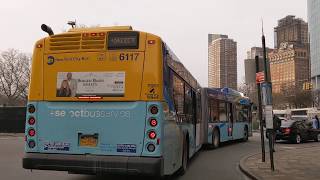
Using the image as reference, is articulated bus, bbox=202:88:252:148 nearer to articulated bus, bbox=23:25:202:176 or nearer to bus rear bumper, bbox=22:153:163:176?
articulated bus, bbox=23:25:202:176

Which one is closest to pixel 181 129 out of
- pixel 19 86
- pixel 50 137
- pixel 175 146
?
pixel 175 146

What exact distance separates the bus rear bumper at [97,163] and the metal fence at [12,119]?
1126 inches

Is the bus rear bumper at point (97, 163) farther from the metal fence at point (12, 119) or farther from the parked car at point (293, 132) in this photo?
the metal fence at point (12, 119)

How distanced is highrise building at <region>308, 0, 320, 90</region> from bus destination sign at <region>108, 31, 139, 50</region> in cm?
11305

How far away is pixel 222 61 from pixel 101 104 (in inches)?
2892

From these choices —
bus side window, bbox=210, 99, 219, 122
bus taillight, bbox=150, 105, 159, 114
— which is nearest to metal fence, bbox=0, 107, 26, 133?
bus side window, bbox=210, 99, 219, 122

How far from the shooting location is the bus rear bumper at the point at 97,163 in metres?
8.68

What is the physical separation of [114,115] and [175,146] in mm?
1939

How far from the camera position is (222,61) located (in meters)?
81.5

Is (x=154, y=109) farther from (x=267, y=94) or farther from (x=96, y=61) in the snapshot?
(x=267, y=94)

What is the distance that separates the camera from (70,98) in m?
9.34

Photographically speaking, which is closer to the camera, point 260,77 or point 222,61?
point 260,77

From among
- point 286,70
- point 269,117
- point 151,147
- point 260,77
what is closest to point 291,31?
point 286,70

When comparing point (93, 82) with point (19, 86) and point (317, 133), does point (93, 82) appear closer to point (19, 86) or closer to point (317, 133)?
point (317, 133)
